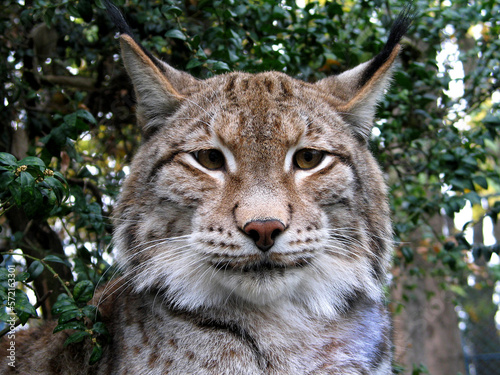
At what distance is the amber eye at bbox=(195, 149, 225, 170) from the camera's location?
3041mm

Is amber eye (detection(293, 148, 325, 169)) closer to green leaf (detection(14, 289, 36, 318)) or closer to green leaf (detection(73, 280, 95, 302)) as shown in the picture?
green leaf (detection(73, 280, 95, 302))

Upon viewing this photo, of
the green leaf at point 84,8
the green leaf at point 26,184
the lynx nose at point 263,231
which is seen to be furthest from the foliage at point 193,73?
the lynx nose at point 263,231

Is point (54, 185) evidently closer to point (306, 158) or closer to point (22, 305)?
point (22, 305)

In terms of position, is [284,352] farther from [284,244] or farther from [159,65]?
[159,65]

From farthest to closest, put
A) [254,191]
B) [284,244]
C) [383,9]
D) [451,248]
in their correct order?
[383,9] → [451,248] → [254,191] → [284,244]

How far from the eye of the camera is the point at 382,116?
15.8ft

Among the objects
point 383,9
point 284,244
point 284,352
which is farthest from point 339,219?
point 383,9

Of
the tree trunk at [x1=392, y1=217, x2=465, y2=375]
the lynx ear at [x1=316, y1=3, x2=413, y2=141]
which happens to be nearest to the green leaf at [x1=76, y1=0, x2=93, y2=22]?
the lynx ear at [x1=316, y1=3, x2=413, y2=141]

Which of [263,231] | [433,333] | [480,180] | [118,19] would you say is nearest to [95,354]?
[263,231]

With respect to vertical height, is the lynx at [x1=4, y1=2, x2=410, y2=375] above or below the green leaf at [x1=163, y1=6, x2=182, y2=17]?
below

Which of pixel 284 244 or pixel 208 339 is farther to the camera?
pixel 208 339

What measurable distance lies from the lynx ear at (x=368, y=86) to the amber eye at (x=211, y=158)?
0.97 m

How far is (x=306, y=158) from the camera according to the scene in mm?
3084

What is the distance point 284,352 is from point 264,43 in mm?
2678
